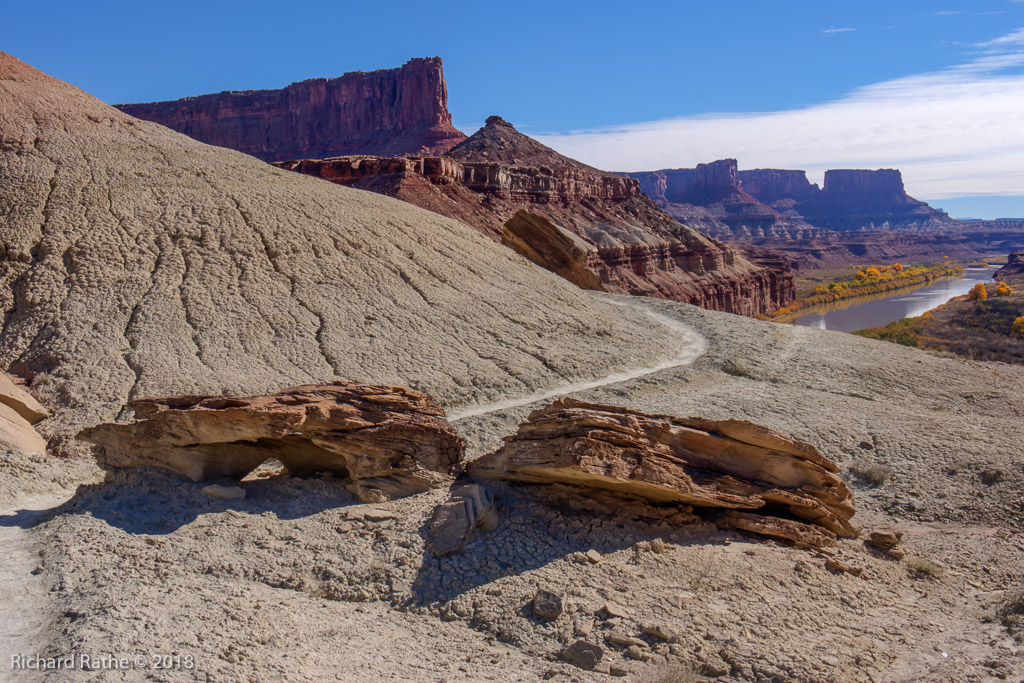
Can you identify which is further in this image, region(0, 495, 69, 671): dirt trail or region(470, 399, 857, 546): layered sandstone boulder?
region(470, 399, 857, 546): layered sandstone boulder

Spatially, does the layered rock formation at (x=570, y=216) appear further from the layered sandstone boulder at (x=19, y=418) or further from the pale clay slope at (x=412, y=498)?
the layered sandstone boulder at (x=19, y=418)

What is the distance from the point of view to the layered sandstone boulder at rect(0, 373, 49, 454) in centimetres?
996

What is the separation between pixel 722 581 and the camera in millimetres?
7074

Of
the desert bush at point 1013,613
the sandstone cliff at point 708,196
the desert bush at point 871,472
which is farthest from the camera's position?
the sandstone cliff at point 708,196

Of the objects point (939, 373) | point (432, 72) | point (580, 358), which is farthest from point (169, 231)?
point (432, 72)

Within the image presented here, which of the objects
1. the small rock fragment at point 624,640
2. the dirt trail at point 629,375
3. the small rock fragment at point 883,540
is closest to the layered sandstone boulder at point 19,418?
the dirt trail at point 629,375

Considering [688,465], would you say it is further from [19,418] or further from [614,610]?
[19,418]

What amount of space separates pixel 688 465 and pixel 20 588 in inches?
267

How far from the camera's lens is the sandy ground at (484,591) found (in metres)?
5.73

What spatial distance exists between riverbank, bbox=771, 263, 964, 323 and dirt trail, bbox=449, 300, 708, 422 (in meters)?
43.0

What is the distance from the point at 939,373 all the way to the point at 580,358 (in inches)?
358

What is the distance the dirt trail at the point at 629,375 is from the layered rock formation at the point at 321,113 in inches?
3101

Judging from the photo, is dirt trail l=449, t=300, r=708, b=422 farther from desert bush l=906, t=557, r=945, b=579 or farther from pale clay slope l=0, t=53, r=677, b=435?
desert bush l=906, t=557, r=945, b=579

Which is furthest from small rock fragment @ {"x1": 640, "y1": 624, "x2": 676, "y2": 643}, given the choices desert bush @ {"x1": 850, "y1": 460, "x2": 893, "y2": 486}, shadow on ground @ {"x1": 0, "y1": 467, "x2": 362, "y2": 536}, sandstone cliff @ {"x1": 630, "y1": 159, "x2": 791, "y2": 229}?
sandstone cliff @ {"x1": 630, "y1": 159, "x2": 791, "y2": 229}
